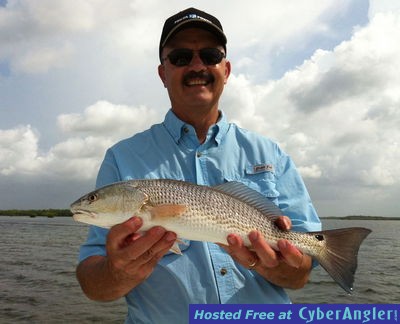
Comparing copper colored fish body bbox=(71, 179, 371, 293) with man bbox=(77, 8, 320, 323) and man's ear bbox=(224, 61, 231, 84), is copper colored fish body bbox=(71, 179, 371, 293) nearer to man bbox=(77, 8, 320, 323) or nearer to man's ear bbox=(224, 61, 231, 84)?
man bbox=(77, 8, 320, 323)

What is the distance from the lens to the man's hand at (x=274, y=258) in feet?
11.1

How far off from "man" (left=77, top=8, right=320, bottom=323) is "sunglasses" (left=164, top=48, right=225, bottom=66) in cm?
1

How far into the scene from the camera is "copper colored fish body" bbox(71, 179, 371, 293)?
11.1 ft

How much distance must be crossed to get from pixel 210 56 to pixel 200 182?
1325 mm

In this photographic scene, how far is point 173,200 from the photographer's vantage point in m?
3.41

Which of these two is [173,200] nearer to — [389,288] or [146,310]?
[146,310]

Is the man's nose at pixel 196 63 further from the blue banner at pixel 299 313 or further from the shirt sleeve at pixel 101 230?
the blue banner at pixel 299 313

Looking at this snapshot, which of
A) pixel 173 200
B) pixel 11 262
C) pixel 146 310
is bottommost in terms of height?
pixel 11 262

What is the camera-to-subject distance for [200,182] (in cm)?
395

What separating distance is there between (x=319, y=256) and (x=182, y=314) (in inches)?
50.1

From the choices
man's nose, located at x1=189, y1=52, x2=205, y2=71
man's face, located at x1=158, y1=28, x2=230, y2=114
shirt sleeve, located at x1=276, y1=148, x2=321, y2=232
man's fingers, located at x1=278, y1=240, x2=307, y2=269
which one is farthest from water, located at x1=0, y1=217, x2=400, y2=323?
man's nose, located at x1=189, y1=52, x2=205, y2=71

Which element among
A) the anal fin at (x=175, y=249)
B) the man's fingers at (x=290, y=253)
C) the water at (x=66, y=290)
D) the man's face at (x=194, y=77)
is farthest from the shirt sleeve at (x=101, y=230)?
the water at (x=66, y=290)

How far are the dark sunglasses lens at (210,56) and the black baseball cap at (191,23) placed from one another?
0.22 meters

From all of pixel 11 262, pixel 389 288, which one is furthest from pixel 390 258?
pixel 11 262
